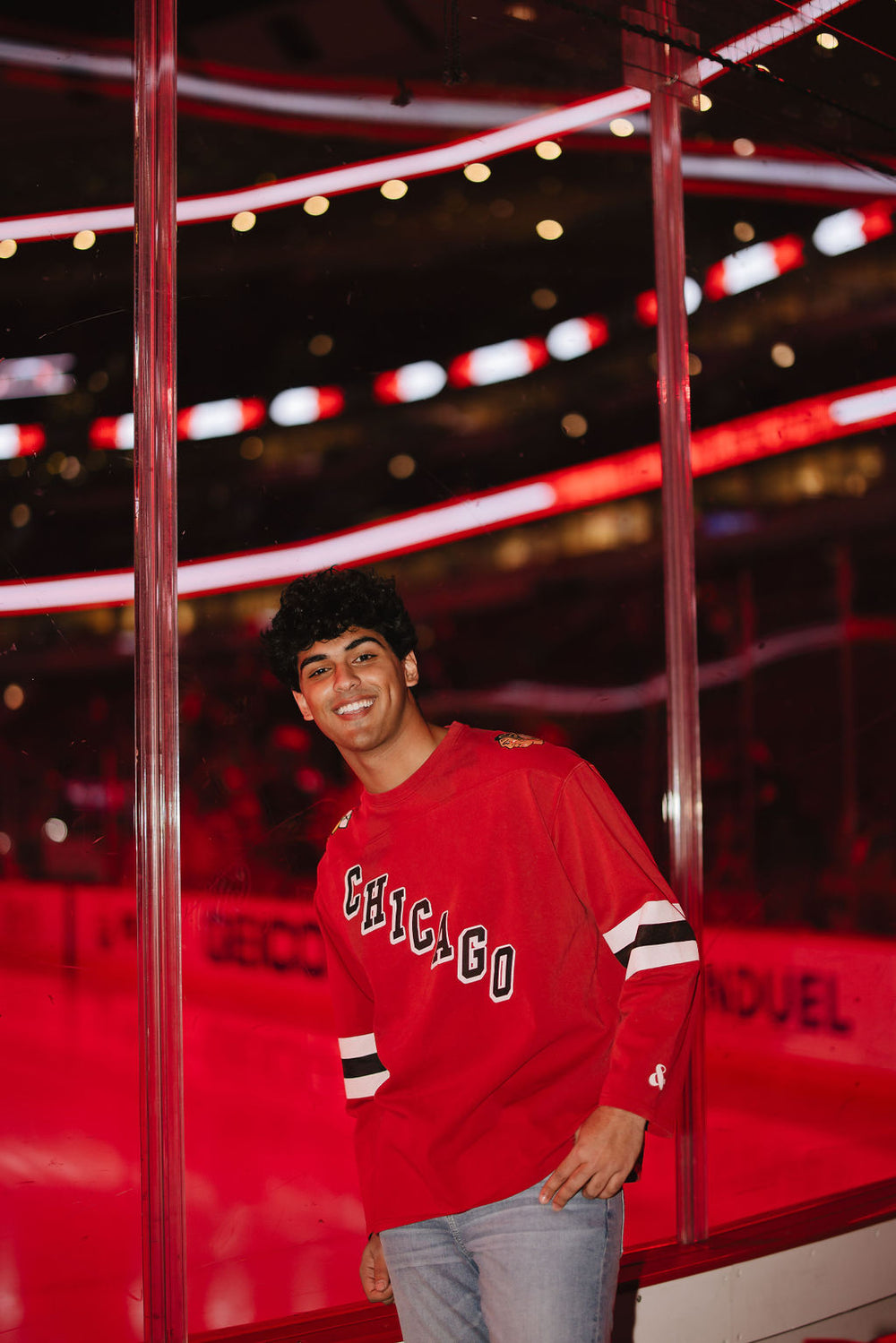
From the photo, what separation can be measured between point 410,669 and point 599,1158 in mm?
774

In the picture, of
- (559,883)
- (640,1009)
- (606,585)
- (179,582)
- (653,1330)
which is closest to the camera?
(640,1009)


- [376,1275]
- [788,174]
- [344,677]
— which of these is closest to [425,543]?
[344,677]

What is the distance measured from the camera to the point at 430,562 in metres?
2.65

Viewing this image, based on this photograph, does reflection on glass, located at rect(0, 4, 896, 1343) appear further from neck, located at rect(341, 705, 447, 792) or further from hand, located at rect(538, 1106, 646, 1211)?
hand, located at rect(538, 1106, 646, 1211)

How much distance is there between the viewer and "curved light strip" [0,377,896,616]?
2.20 metres

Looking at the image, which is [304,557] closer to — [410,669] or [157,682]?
→ [157,682]

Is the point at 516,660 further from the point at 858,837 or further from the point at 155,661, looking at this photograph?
the point at 858,837

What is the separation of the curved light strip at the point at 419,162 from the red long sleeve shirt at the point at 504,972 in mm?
1352

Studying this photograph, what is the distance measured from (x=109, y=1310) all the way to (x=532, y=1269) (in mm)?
1130

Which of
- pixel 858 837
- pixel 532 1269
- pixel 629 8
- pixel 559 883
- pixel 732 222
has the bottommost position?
pixel 532 1269

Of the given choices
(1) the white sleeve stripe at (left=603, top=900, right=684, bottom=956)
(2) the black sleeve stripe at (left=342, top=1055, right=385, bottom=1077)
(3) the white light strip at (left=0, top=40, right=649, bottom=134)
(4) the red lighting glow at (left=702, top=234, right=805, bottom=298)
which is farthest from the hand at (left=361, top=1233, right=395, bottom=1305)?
(4) the red lighting glow at (left=702, top=234, right=805, bottom=298)

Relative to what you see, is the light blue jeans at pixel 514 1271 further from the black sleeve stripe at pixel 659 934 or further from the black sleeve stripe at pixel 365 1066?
the black sleeve stripe at pixel 659 934

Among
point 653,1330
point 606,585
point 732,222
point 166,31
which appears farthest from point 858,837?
point 166,31

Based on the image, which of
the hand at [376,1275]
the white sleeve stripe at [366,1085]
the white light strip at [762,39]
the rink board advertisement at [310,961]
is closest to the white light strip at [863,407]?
the white light strip at [762,39]
